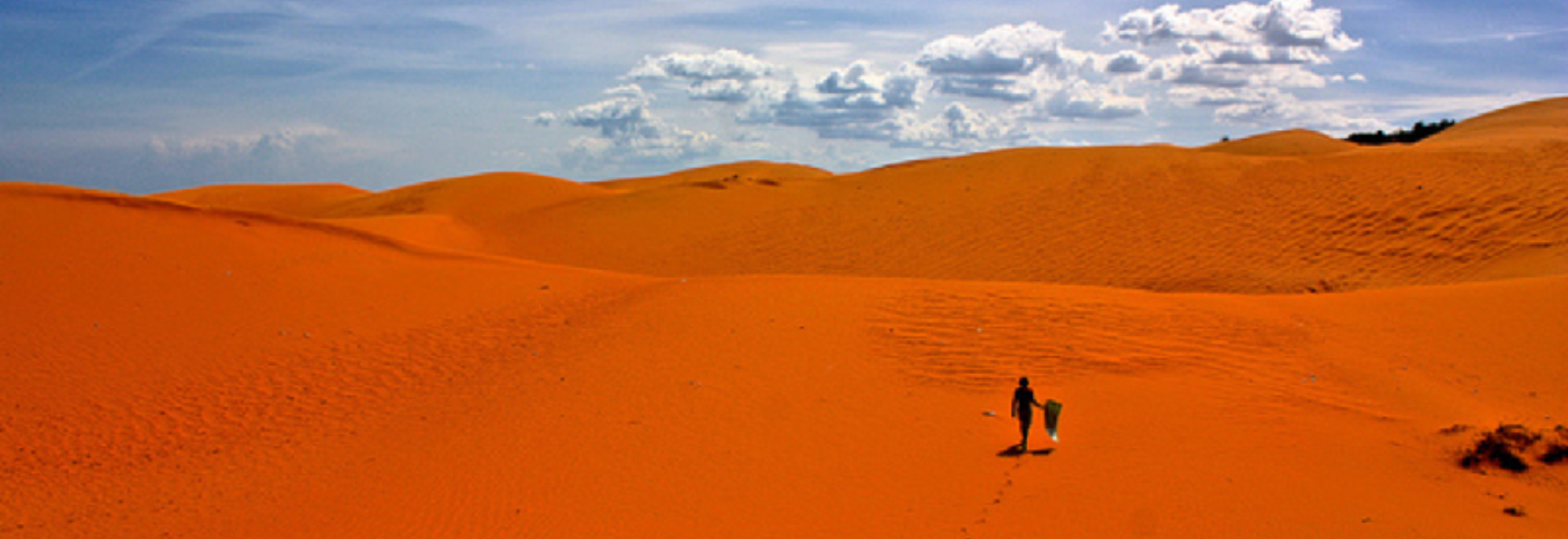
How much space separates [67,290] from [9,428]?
15.4 ft

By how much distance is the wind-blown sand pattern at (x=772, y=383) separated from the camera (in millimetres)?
6637

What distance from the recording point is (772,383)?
955cm

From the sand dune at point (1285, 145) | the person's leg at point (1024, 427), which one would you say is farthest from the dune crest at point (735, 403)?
the sand dune at point (1285, 145)

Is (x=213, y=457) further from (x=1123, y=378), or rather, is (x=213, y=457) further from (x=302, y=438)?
(x=1123, y=378)

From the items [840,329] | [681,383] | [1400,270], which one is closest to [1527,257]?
[1400,270]

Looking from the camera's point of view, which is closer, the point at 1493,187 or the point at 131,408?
the point at 131,408

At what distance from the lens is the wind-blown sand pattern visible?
261 inches

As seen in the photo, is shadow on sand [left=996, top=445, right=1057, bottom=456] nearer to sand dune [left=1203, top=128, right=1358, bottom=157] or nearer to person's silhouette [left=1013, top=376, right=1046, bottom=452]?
person's silhouette [left=1013, top=376, right=1046, bottom=452]

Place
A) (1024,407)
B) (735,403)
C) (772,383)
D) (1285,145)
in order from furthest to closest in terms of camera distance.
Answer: (1285,145) < (772,383) < (735,403) < (1024,407)

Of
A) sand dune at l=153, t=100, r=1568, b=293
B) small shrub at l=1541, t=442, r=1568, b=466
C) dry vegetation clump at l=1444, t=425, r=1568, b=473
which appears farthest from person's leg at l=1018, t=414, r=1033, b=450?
sand dune at l=153, t=100, r=1568, b=293

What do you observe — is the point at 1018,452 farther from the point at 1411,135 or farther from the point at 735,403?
the point at 1411,135

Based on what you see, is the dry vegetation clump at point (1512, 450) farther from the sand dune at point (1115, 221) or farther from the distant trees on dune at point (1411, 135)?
the distant trees on dune at point (1411, 135)

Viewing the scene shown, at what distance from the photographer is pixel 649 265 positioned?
23.1 m

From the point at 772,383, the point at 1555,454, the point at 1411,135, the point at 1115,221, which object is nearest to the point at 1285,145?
the point at 1411,135
